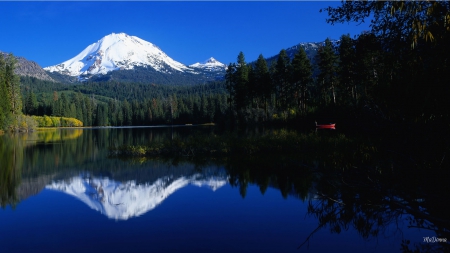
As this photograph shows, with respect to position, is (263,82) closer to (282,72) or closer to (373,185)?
(282,72)

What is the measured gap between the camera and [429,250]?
22.7 feet

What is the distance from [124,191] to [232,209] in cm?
625

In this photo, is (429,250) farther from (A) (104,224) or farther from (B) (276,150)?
(B) (276,150)

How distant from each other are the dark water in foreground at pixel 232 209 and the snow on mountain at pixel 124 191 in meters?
0.05

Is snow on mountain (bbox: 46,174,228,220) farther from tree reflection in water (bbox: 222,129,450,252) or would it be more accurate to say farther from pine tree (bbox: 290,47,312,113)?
pine tree (bbox: 290,47,312,113)

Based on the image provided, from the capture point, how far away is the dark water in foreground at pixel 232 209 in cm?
774

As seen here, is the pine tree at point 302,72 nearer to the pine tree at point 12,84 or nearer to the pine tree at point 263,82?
the pine tree at point 263,82

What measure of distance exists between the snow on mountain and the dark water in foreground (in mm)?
51

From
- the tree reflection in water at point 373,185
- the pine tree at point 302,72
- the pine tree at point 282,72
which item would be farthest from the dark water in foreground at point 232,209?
the pine tree at point 282,72

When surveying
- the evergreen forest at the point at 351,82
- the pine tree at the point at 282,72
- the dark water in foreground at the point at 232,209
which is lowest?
the dark water in foreground at the point at 232,209

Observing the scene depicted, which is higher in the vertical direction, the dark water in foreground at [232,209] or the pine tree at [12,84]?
the pine tree at [12,84]

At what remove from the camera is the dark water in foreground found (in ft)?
25.4

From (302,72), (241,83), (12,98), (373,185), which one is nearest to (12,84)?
(12,98)

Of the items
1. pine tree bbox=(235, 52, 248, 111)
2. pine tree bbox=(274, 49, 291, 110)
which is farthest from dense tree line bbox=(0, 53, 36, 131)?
pine tree bbox=(274, 49, 291, 110)
